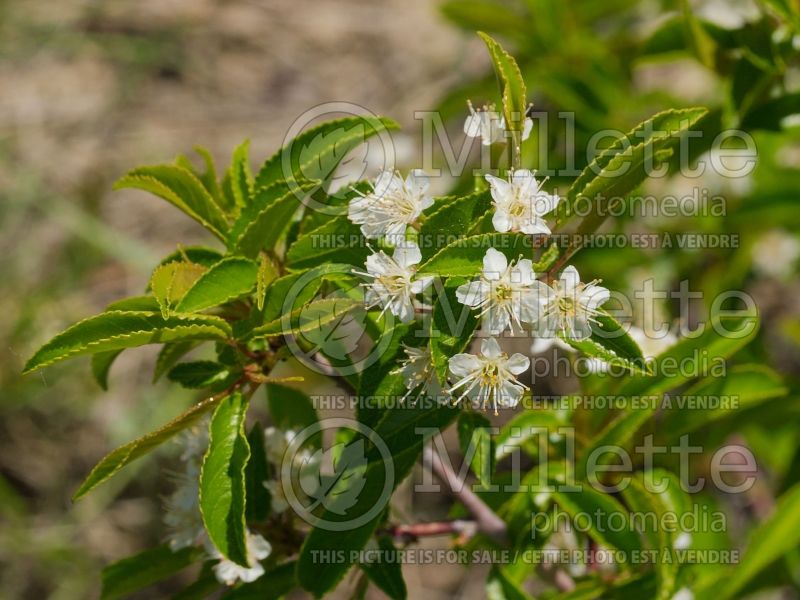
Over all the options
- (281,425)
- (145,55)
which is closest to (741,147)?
(281,425)

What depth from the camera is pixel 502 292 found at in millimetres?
1098

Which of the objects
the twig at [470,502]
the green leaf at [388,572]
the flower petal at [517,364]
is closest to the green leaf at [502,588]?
the twig at [470,502]

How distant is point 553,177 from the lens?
2088 millimetres

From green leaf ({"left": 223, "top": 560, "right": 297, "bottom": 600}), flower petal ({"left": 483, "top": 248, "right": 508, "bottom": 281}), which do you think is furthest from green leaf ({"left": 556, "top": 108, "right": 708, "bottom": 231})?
green leaf ({"left": 223, "top": 560, "right": 297, "bottom": 600})

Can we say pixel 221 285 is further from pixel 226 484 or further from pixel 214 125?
pixel 214 125

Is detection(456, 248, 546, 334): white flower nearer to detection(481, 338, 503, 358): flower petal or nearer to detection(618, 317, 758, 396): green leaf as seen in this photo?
detection(481, 338, 503, 358): flower petal

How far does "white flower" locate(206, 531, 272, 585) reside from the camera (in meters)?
1.32

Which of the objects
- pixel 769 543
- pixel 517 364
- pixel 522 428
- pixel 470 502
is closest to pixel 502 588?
pixel 470 502

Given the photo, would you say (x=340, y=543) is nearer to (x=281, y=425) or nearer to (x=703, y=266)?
(x=281, y=425)

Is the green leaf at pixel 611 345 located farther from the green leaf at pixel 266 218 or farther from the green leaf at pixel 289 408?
the green leaf at pixel 289 408

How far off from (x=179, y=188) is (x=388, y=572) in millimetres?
695

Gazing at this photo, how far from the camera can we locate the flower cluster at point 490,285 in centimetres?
110

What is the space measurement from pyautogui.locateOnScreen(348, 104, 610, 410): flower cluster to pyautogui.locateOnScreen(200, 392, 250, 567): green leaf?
252 mm

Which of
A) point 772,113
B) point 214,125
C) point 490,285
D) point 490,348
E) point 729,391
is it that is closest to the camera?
point 490,285
